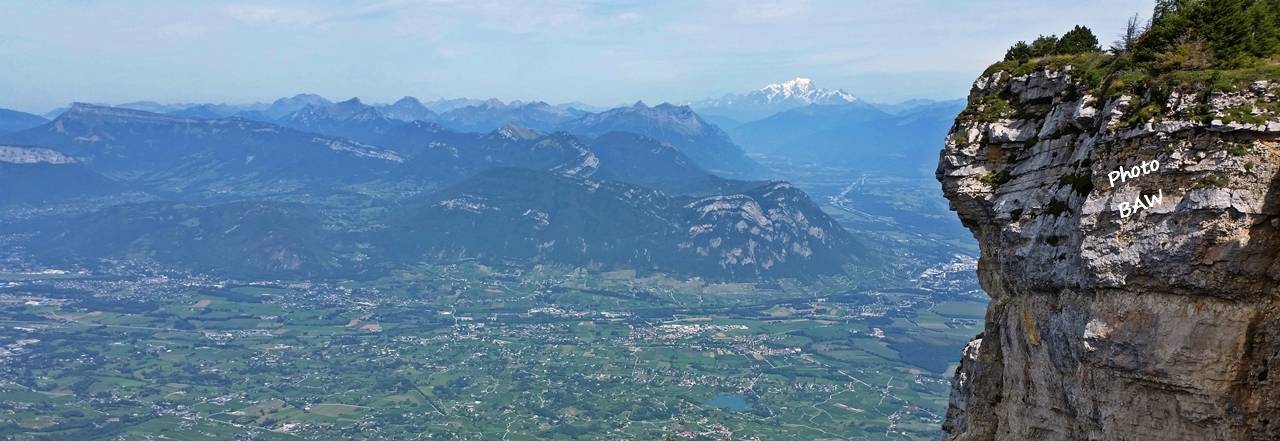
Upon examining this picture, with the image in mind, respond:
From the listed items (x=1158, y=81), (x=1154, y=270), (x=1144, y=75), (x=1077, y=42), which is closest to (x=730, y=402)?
(x=1077, y=42)

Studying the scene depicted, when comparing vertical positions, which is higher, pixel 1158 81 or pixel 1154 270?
pixel 1158 81

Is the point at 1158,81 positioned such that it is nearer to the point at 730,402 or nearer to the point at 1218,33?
the point at 1218,33

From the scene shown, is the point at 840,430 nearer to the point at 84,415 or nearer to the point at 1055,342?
the point at 1055,342

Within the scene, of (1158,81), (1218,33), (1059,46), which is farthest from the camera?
(1059,46)

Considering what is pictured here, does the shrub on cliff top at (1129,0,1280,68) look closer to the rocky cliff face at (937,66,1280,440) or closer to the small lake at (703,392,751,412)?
the rocky cliff face at (937,66,1280,440)

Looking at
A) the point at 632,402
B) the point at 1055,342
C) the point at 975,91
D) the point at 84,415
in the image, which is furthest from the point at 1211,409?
the point at 84,415

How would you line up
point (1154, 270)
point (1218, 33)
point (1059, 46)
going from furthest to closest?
point (1059, 46)
point (1218, 33)
point (1154, 270)

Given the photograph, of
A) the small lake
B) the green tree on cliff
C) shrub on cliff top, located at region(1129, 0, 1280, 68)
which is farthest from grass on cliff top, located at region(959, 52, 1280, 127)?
the small lake

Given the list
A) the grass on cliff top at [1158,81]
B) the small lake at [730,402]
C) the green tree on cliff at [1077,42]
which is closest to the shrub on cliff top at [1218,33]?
the grass on cliff top at [1158,81]
